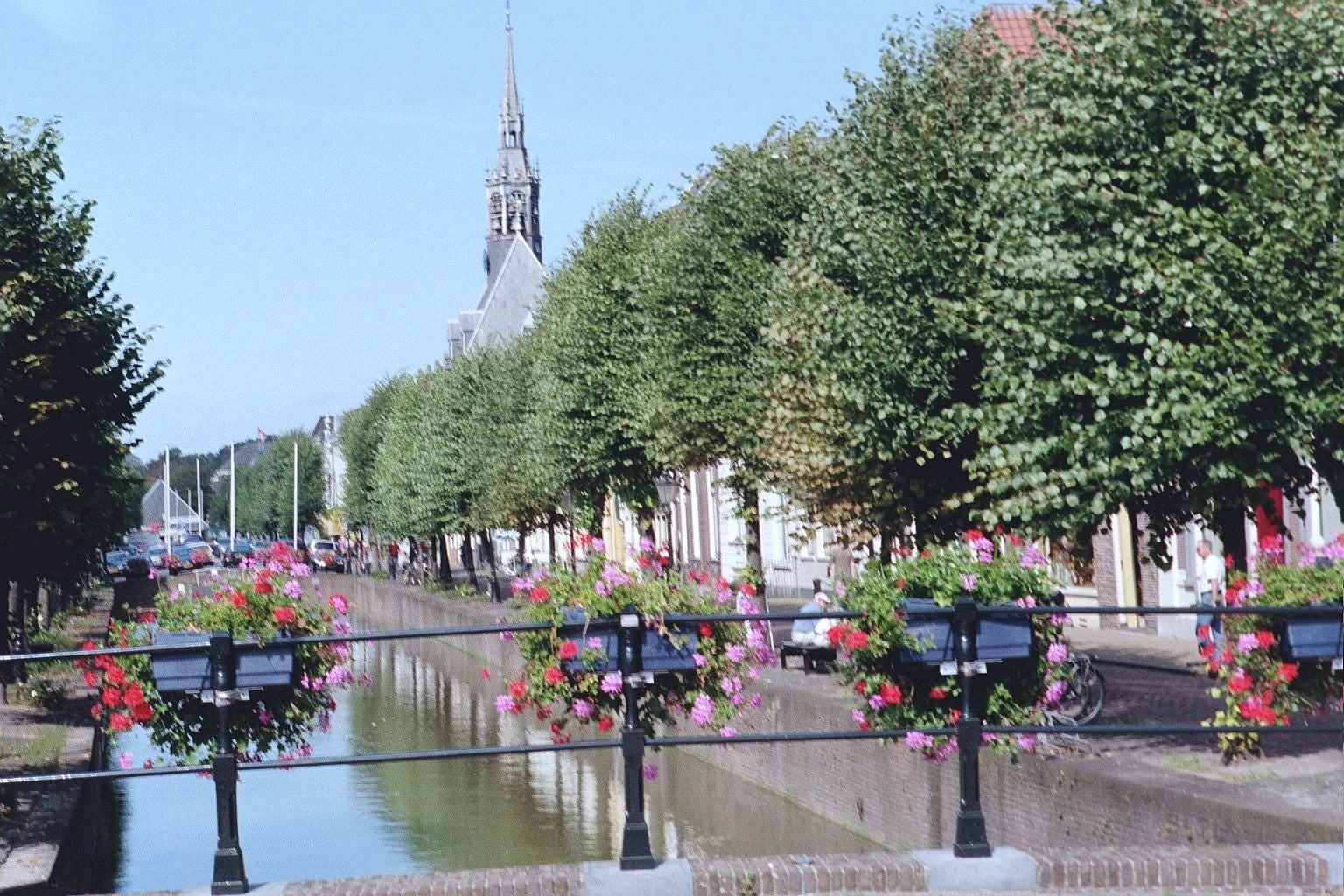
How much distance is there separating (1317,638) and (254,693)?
209 inches

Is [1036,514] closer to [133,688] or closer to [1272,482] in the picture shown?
[1272,482]

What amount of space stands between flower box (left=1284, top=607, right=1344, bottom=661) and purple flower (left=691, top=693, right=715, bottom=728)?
3239mm

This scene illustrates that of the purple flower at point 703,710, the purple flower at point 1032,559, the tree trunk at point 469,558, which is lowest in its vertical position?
the purple flower at point 703,710

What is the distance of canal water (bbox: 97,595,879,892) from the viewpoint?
17.7 meters

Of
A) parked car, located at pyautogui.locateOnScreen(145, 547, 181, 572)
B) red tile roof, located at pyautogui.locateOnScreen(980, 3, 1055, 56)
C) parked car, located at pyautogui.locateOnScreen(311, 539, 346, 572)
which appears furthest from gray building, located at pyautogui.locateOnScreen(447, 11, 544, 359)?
red tile roof, located at pyautogui.locateOnScreen(980, 3, 1055, 56)

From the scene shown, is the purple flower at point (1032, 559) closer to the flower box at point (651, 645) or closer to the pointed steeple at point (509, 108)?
the flower box at point (651, 645)

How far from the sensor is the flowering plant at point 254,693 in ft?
26.3

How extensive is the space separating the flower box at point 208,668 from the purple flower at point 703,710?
180 cm

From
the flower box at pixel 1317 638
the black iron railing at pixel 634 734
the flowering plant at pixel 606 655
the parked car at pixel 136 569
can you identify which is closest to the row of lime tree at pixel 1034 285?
the flower box at pixel 1317 638

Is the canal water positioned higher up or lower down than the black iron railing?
lower down

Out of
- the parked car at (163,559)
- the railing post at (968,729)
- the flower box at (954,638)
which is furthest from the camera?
the parked car at (163,559)

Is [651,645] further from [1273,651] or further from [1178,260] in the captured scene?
[1178,260]

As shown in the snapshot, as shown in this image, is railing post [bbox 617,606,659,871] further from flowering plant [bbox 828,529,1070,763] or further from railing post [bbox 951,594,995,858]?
railing post [bbox 951,594,995,858]

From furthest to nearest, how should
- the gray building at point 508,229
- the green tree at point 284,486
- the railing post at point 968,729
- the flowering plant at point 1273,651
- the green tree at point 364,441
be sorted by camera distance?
1. the green tree at point 284,486
2. the gray building at point 508,229
3. the green tree at point 364,441
4. the flowering plant at point 1273,651
5. the railing post at point 968,729
